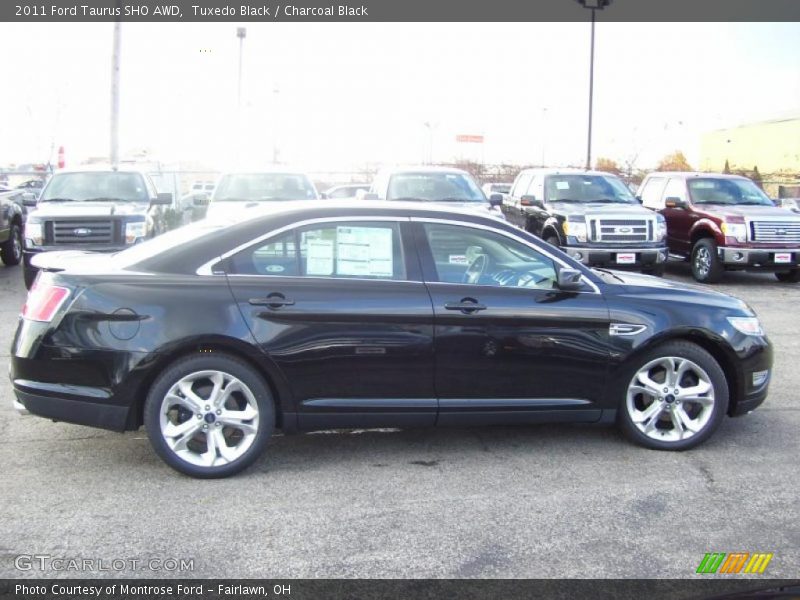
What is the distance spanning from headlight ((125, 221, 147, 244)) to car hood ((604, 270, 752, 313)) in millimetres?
7520

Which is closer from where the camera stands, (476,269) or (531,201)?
(476,269)

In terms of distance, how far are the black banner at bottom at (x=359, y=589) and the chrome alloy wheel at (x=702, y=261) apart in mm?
10912

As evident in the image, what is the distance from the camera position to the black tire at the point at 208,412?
14.6 ft

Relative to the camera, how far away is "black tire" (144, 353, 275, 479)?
14.6ft

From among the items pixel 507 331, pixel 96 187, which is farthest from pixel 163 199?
pixel 507 331

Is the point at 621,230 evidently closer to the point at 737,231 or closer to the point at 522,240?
the point at 737,231

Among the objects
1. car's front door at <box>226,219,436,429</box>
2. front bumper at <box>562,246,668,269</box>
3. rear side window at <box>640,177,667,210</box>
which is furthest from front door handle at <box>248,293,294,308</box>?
rear side window at <box>640,177,667,210</box>

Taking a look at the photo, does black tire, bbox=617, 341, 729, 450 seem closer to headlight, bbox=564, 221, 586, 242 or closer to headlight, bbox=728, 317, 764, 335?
headlight, bbox=728, 317, 764, 335

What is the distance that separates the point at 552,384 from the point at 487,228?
3.41ft

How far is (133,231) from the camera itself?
1109 centimetres

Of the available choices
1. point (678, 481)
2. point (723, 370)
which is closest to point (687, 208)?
point (723, 370)

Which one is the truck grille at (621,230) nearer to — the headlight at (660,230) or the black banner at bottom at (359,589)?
the headlight at (660,230)

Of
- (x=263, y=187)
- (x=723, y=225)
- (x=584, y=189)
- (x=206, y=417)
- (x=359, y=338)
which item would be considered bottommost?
(x=206, y=417)

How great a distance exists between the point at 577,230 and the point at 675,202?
8.32 ft
